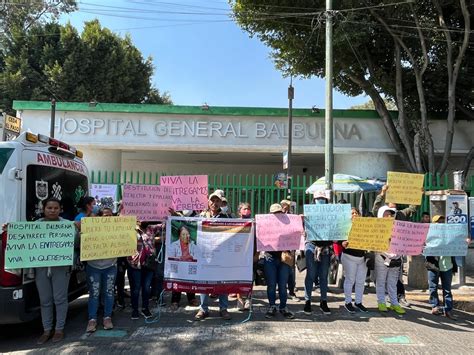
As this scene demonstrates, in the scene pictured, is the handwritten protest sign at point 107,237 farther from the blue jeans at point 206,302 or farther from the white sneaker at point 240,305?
the white sneaker at point 240,305

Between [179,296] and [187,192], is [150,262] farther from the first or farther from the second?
[187,192]

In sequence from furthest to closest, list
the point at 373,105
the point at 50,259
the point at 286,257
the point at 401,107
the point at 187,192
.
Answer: the point at 373,105, the point at 401,107, the point at 187,192, the point at 286,257, the point at 50,259

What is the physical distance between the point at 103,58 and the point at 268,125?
13960mm

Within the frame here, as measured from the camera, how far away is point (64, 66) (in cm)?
2422

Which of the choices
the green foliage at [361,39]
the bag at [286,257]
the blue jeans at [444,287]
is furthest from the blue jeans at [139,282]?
the green foliage at [361,39]

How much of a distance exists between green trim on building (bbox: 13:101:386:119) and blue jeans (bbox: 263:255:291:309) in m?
8.70

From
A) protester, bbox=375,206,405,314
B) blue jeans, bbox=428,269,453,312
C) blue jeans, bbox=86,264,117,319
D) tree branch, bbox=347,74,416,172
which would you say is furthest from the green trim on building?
blue jeans, bbox=86,264,117,319

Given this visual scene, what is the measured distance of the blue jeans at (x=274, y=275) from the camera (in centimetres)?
651

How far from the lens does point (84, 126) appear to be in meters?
14.7

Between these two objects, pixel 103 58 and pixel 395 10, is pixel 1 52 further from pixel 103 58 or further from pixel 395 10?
pixel 395 10

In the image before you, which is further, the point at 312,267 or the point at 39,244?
the point at 312,267

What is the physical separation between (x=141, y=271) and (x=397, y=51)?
32.8ft

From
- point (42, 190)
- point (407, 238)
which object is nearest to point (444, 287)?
point (407, 238)

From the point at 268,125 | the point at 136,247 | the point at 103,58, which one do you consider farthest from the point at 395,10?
the point at 103,58
